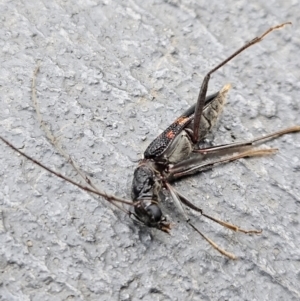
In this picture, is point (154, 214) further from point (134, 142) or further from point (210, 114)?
point (210, 114)

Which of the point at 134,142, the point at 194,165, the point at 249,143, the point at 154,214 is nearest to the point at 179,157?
the point at 194,165

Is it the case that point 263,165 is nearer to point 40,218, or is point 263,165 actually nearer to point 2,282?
point 40,218

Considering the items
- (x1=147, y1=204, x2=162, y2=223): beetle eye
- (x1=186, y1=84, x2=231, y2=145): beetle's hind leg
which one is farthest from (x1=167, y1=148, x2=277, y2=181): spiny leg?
(x1=147, y1=204, x2=162, y2=223): beetle eye

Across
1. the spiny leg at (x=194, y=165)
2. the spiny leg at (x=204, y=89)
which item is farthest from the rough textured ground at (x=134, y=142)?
the spiny leg at (x=204, y=89)

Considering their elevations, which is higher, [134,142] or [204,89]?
[204,89]

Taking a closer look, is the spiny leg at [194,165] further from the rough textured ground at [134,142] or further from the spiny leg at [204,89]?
the spiny leg at [204,89]

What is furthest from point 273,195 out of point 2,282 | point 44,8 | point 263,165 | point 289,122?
point 44,8

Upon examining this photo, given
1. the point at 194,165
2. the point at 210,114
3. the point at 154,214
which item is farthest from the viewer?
the point at 210,114

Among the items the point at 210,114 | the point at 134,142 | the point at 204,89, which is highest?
the point at 204,89
